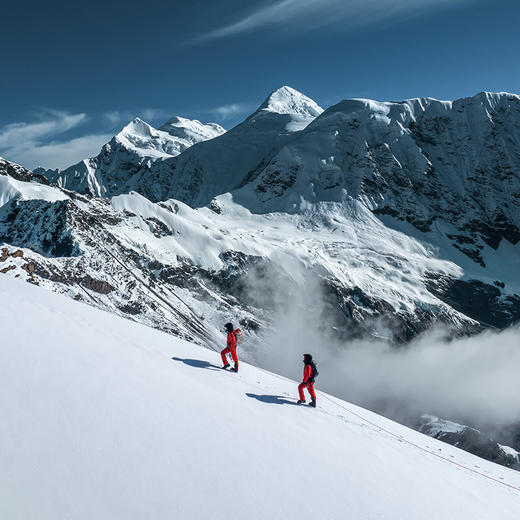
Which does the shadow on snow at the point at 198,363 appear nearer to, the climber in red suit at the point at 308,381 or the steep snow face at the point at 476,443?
the climber in red suit at the point at 308,381

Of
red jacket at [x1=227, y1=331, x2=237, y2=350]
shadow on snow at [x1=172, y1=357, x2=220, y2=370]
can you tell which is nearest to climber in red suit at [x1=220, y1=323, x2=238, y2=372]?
red jacket at [x1=227, y1=331, x2=237, y2=350]

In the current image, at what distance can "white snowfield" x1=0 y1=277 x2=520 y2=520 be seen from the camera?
6859mm

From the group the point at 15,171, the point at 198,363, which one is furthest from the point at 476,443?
the point at 15,171

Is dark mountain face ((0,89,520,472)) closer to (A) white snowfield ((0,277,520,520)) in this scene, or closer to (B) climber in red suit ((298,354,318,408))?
(A) white snowfield ((0,277,520,520))

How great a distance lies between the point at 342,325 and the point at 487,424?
53482 mm

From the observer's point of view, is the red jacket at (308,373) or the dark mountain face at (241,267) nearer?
the red jacket at (308,373)

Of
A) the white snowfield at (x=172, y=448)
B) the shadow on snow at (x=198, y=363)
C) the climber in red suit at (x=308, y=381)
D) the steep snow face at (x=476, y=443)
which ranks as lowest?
the steep snow face at (x=476, y=443)

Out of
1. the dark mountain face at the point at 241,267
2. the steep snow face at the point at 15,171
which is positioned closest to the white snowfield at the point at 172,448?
the dark mountain face at the point at 241,267

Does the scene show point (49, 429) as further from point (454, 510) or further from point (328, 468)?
point (454, 510)

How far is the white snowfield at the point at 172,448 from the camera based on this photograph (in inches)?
270

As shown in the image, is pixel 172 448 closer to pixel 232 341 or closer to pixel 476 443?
pixel 232 341

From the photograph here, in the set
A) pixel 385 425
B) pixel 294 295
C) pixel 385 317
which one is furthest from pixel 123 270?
pixel 385 425

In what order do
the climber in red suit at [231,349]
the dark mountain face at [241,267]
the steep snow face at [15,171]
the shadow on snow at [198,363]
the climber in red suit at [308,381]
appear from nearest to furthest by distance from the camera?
the shadow on snow at [198,363] → the climber in red suit at [308,381] → the climber in red suit at [231,349] → the dark mountain face at [241,267] → the steep snow face at [15,171]

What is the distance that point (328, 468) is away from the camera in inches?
377
